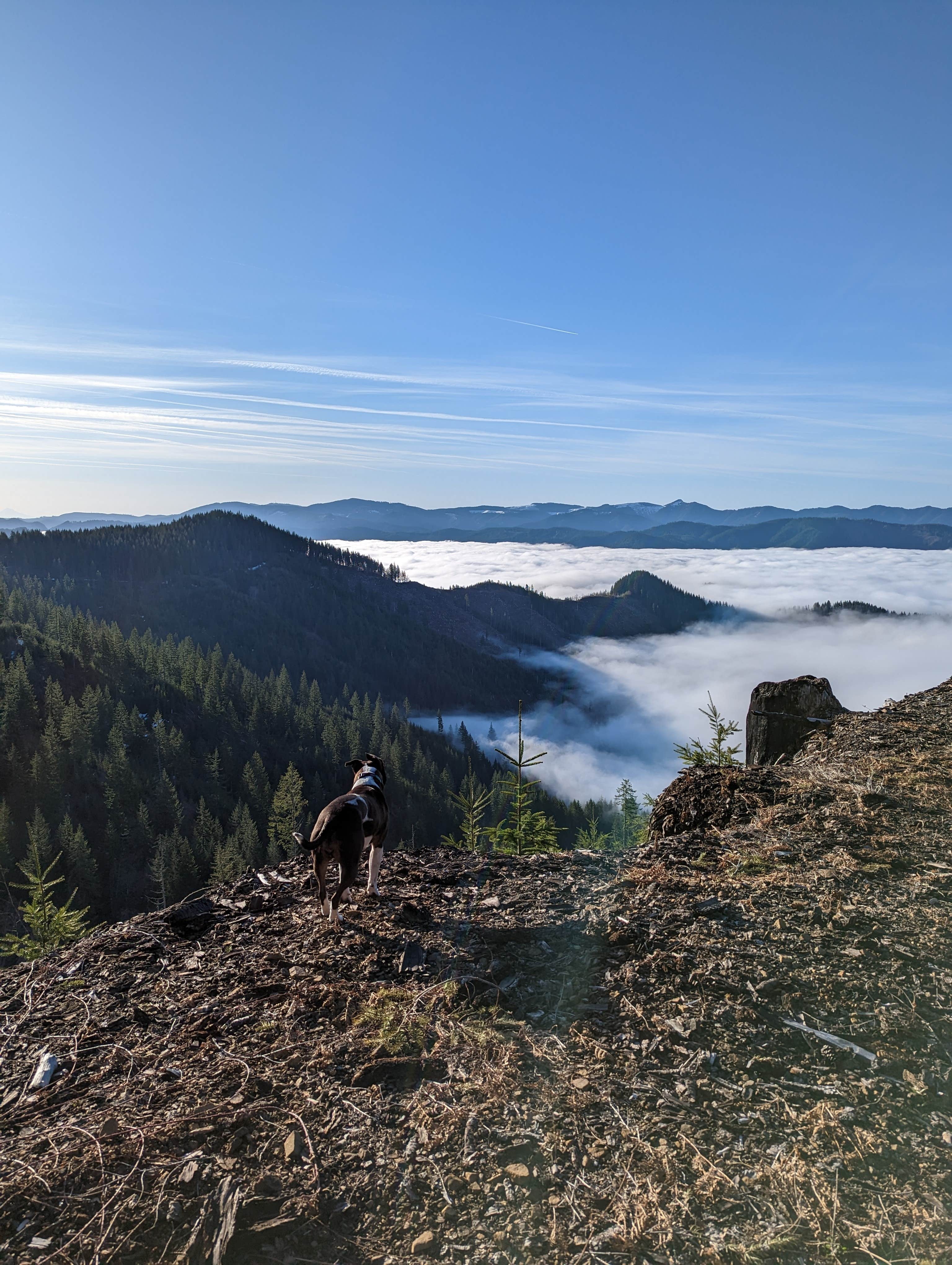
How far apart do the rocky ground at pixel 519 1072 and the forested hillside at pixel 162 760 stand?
5911cm

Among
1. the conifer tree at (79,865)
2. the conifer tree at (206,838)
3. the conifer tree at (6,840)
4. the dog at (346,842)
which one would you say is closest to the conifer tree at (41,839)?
the conifer tree at (79,865)

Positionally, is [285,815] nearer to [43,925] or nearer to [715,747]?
[43,925]

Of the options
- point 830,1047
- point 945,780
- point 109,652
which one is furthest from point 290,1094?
point 109,652

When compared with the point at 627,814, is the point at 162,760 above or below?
below

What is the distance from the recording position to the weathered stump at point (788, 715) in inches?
424

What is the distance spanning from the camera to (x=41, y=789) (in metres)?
99.8

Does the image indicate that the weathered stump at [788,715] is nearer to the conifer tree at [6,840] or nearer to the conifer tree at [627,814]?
the conifer tree at [627,814]

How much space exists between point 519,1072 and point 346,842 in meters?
3.31

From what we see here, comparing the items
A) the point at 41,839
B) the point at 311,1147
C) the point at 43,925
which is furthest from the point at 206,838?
the point at 311,1147

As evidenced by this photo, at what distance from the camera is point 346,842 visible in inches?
275

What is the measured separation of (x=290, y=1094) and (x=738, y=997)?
316 cm

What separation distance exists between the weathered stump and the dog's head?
634 cm

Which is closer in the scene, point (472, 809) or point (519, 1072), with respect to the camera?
point (519, 1072)

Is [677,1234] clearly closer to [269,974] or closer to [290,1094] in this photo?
[290,1094]
